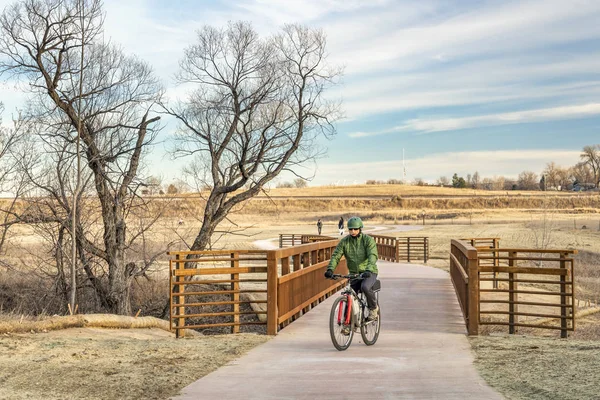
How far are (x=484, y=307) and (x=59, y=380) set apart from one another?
1216 centimetres

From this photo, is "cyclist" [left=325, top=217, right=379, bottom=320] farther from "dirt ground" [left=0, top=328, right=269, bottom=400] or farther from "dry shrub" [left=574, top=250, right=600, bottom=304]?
"dry shrub" [left=574, top=250, right=600, bottom=304]

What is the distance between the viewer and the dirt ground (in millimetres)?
8016

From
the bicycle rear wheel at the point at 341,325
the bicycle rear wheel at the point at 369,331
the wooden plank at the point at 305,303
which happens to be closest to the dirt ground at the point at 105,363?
the wooden plank at the point at 305,303

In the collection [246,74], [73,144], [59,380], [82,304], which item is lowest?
[82,304]

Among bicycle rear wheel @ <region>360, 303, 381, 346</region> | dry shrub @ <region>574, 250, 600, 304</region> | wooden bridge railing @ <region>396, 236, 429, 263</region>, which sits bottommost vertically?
dry shrub @ <region>574, 250, 600, 304</region>

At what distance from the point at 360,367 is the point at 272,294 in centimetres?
356

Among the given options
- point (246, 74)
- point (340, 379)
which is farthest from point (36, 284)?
point (340, 379)

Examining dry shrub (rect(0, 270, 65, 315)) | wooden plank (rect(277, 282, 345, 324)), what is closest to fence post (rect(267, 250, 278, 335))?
wooden plank (rect(277, 282, 345, 324))

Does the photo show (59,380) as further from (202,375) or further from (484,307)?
(484,307)

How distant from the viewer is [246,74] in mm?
27125

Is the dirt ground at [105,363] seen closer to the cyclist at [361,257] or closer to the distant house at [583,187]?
the cyclist at [361,257]

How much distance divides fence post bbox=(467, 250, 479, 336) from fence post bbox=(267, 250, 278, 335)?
329 centimetres

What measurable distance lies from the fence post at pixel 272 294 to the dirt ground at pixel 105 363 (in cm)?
34

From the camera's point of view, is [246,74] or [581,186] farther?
[581,186]
